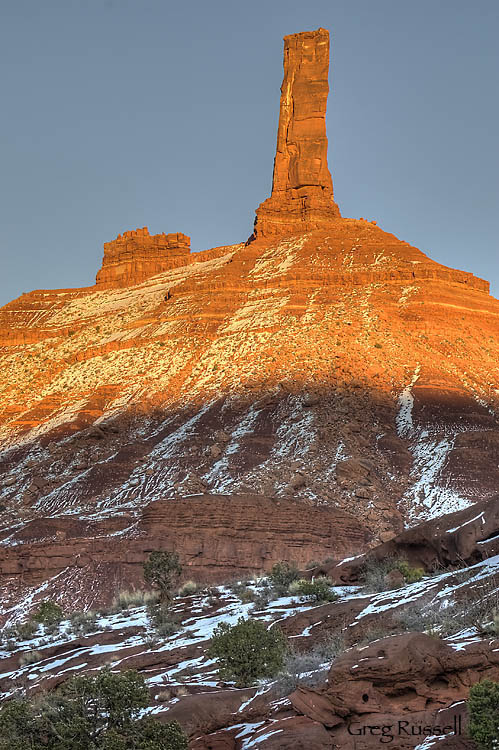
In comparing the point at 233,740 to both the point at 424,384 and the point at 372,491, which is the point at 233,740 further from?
the point at 424,384

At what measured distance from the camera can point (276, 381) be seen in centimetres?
5756

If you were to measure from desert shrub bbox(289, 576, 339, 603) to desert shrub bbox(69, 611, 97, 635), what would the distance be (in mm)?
5555

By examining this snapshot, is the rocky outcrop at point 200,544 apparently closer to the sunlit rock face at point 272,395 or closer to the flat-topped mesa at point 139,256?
the sunlit rock face at point 272,395

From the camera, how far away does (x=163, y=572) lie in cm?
3103

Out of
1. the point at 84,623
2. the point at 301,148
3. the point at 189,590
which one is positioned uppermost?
the point at 301,148

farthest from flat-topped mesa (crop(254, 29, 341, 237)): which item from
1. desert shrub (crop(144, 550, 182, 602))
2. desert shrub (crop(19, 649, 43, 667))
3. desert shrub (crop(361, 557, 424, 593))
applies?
desert shrub (crop(19, 649, 43, 667))

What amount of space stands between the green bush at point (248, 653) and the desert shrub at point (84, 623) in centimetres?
826

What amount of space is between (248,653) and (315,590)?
6.07 metres

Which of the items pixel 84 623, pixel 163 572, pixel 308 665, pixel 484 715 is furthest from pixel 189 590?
pixel 484 715

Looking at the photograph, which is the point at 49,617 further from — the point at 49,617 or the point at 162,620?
the point at 162,620

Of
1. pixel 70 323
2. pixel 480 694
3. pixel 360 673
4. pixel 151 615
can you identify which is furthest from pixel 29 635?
pixel 70 323

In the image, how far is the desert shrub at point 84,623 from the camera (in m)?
27.4

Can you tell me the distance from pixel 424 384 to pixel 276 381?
326 inches

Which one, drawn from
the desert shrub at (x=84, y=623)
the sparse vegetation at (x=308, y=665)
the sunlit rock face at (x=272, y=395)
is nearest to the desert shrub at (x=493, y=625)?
the sparse vegetation at (x=308, y=665)
